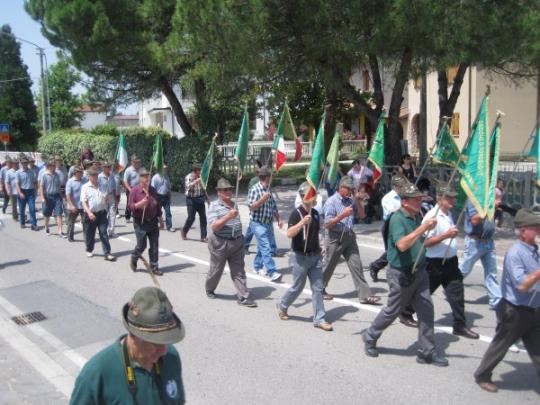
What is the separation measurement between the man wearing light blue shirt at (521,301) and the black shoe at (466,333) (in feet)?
4.46

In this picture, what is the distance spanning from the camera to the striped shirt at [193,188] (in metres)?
12.2

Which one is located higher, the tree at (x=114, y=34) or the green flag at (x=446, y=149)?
the tree at (x=114, y=34)

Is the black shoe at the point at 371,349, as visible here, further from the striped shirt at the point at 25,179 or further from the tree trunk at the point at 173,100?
the tree trunk at the point at 173,100

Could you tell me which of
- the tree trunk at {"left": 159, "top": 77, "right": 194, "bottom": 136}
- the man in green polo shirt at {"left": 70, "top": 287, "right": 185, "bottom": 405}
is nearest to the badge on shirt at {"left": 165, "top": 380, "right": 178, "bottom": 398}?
the man in green polo shirt at {"left": 70, "top": 287, "right": 185, "bottom": 405}

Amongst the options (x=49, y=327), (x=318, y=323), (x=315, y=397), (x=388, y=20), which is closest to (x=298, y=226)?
(x=318, y=323)

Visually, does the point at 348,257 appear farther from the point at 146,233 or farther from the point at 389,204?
the point at 146,233

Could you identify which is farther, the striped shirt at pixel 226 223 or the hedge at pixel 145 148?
the hedge at pixel 145 148

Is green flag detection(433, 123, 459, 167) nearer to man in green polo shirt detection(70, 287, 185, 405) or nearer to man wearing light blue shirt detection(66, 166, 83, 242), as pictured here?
man in green polo shirt detection(70, 287, 185, 405)

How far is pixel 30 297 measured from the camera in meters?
8.77

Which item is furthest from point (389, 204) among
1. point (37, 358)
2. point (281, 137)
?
point (37, 358)

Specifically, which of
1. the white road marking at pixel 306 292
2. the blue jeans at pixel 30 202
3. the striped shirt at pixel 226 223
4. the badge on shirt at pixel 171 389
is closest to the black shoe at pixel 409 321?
the white road marking at pixel 306 292

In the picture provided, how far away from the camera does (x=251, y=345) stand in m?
6.48

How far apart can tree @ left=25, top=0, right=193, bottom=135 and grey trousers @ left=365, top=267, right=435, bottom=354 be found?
43.5 ft

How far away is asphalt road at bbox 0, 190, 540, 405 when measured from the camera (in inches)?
209
